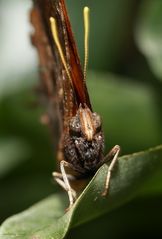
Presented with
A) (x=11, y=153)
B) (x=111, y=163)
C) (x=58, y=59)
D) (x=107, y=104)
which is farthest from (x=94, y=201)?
(x=11, y=153)

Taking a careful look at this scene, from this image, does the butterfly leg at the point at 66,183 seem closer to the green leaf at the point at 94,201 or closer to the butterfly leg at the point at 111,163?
the green leaf at the point at 94,201

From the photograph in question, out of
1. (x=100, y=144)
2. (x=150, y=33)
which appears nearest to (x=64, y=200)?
(x=100, y=144)

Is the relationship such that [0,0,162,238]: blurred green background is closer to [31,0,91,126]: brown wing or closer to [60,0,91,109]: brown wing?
[31,0,91,126]: brown wing

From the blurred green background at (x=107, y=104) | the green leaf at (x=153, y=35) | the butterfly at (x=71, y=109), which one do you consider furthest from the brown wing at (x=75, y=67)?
the green leaf at (x=153, y=35)

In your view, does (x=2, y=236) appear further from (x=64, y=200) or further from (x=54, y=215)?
(x=64, y=200)

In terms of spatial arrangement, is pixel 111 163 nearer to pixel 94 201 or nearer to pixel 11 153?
pixel 94 201
